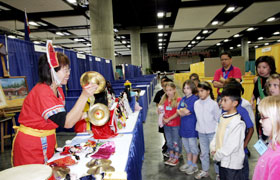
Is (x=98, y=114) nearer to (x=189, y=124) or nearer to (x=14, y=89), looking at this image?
(x=189, y=124)

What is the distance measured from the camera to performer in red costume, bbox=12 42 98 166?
45.3 inches

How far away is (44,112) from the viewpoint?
45.3 inches

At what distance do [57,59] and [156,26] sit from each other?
1389 centimetres

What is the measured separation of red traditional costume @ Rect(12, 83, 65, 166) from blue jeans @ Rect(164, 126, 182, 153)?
2.03m

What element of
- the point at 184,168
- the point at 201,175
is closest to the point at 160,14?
the point at 184,168

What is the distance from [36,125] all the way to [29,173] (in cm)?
46

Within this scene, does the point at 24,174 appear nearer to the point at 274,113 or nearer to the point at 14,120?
the point at 274,113

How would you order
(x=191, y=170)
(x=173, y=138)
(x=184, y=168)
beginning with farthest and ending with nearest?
(x=173, y=138)
(x=184, y=168)
(x=191, y=170)

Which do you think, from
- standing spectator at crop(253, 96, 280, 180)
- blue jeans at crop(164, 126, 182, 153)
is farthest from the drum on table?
blue jeans at crop(164, 126, 182, 153)

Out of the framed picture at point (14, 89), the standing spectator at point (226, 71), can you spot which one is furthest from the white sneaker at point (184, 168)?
the framed picture at point (14, 89)

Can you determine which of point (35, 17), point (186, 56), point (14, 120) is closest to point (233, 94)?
point (14, 120)

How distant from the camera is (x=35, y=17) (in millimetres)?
9016

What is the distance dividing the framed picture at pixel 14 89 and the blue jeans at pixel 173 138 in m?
3.03

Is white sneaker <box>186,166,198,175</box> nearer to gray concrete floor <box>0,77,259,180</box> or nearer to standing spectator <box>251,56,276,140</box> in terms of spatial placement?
gray concrete floor <box>0,77,259,180</box>
